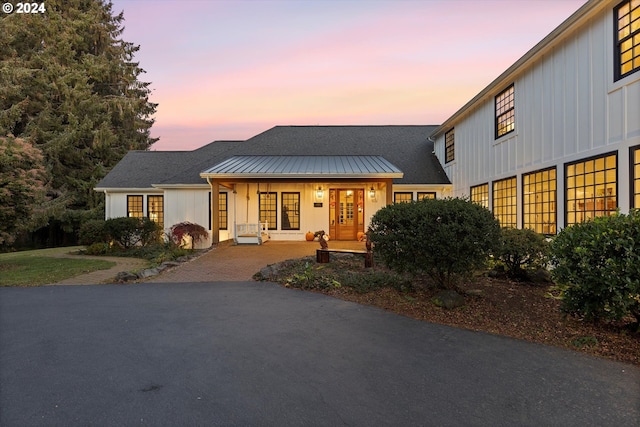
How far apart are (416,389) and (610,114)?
257 inches

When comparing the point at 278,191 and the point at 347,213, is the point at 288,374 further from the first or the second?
the point at 278,191

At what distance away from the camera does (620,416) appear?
8.50ft

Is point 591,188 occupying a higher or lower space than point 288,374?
higher

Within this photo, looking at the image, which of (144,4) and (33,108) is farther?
(33,108)

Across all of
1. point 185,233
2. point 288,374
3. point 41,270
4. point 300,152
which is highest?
point 300,152

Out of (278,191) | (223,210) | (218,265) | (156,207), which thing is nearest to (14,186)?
(218,265)

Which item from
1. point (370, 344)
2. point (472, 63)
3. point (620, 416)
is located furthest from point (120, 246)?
point (472, 63)

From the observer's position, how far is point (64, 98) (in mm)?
24844

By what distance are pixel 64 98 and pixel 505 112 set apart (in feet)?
97.1

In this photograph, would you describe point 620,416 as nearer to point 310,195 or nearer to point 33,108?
point 310,195

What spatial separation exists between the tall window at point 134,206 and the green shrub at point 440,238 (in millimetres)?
14659

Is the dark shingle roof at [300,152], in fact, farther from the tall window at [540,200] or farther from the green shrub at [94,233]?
the tall window at [540,200]

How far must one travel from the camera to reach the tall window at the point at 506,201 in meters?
9.74

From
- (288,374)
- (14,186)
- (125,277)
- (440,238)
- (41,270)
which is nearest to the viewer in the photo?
(288,374)
